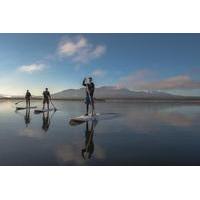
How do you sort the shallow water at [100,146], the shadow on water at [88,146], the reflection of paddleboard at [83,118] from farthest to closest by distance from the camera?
the reflection of paddleboard at [83,118], the shadow on water at [88,146], the shallow water at [100,146]

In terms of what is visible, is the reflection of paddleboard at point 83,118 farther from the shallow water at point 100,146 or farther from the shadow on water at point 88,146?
the shadow on water at point 88,146

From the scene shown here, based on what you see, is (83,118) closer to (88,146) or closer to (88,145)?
(88,145)

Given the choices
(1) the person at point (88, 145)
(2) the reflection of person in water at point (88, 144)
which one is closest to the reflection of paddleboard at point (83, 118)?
(2) the reflection of person in water at point (88, 144)

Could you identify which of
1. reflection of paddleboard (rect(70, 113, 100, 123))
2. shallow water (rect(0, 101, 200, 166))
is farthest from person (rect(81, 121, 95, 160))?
reflection of paddleboard (rect(70, 113, 100, 123))

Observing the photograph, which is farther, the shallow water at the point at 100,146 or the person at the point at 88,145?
A: the person at the point at 88,145

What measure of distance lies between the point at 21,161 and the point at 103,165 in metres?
1.91

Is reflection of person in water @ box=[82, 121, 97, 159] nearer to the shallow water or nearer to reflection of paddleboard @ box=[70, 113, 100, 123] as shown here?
the shallow water

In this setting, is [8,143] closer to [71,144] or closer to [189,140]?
[71,144]

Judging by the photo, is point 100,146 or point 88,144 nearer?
point 100,146

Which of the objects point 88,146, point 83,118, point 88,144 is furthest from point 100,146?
point 83,118

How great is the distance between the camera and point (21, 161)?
7141 mm

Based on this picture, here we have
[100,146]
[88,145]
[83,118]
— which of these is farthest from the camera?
→ [83,118]

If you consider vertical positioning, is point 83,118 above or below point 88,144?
above

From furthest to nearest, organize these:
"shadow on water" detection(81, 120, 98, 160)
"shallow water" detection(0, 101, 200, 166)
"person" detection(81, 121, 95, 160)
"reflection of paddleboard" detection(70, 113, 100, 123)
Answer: "reflection of paddleboard" detection(70, 113, 100, 123) < "person" detection(81, 121, 95, 160) < "shadow on water" detection(81, 120, 98, 160) < "shallow water" detection(0, 101, 200, 166)
